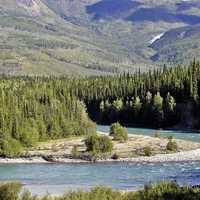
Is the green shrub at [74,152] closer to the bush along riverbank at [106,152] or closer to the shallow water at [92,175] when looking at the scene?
the bush along riverbank at [106,152]

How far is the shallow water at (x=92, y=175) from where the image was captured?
81.4 m

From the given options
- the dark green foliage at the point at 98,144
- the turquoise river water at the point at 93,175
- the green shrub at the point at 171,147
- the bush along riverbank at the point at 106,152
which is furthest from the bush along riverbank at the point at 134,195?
the green shrub at the point at 171,147

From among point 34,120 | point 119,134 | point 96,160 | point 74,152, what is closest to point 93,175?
point 96,160

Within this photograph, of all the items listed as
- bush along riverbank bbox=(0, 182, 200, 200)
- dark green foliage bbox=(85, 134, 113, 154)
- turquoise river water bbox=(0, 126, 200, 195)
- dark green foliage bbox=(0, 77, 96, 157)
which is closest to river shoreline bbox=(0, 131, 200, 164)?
dark green foliage bbox=(85, 134, 113, 154)

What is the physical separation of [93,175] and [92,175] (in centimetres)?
14

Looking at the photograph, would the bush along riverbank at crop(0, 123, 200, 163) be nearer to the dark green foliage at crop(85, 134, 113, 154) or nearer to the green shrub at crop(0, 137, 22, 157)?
the dark green foliage at crop(85, 134, 113, 154)

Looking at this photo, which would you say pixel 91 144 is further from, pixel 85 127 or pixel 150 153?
pixel 85 127

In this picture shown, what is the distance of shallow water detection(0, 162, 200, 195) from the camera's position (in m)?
81.4

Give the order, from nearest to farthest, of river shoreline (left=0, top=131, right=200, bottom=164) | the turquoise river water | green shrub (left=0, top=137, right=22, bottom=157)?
the turquoise river water
river shoreline (left=0, top=131, right=200, bottom=164)
green shrub (left=0, top=137, right=22, bottom=157)

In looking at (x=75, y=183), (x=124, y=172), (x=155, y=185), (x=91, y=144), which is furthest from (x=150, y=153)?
(x=155, y=185)

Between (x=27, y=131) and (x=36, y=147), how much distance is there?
5083 mm

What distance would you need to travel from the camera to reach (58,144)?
135 meters

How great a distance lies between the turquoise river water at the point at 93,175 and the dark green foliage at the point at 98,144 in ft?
32.7

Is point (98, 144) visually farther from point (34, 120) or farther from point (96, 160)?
point (34, 120)
